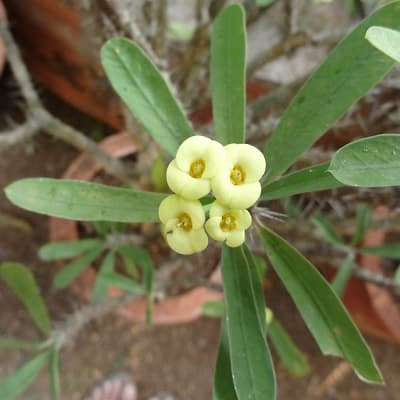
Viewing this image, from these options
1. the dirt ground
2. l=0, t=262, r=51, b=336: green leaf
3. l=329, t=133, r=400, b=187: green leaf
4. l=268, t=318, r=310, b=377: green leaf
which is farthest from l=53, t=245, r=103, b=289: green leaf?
l=329, t=133, r=400, b=187: green leaf

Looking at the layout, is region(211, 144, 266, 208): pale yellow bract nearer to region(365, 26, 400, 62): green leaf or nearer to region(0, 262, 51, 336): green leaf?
region(365, 26, 400, 62): green leaf

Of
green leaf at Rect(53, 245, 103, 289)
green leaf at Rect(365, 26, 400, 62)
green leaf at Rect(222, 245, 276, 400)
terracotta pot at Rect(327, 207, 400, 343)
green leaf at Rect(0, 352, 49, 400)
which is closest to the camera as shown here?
green leaf at Rect(365, 26, 400, 62)

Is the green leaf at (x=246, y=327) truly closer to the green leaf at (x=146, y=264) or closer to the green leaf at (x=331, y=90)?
the green leaf at (x=331, y=90)

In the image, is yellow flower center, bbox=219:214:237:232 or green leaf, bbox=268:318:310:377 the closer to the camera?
yellow flower center, bbox=219:214:237:232

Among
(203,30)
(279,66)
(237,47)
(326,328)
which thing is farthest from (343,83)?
(279,66)

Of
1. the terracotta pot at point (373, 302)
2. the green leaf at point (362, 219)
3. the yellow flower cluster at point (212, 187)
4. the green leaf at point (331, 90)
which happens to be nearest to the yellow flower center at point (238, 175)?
the yellow flower cluster at point (212, 187)

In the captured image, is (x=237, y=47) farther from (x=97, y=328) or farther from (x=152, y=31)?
(x=97, y=328)
